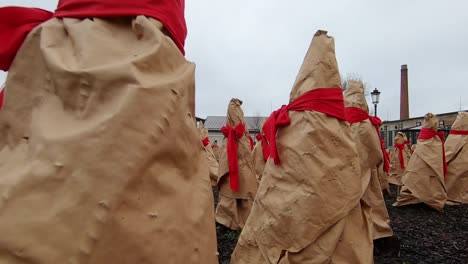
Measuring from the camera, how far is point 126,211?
0.79 metres

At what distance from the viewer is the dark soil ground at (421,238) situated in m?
4.77

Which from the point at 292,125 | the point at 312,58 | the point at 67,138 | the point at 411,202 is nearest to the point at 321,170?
the point at 292,125

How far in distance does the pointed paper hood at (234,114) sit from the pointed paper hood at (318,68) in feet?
11.7

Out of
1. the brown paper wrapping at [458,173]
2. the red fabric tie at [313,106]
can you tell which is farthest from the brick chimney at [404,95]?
the red fabric tie at [313,106]

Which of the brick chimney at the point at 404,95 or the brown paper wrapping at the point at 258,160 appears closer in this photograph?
the brown paper wrapping at the point at 258,160

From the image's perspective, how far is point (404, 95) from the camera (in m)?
31.9

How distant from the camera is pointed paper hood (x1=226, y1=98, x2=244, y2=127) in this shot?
642 cm

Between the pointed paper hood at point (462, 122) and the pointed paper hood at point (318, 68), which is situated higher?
the pointed paper hood at point (318, 68)

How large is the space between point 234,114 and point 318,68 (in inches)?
151

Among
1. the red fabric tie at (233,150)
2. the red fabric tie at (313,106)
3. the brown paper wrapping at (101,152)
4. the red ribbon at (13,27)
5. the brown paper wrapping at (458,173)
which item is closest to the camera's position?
the brown paper wrapping at (101,152)

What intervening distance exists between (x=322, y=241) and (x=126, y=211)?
1833mm

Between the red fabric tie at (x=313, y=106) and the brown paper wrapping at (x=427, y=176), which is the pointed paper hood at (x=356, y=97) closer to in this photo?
the red fabric tie at (x=313, y=106)

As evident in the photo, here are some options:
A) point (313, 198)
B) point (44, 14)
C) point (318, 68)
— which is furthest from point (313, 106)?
point (44, 14)

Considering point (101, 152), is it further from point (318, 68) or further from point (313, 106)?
point (318, 68)
